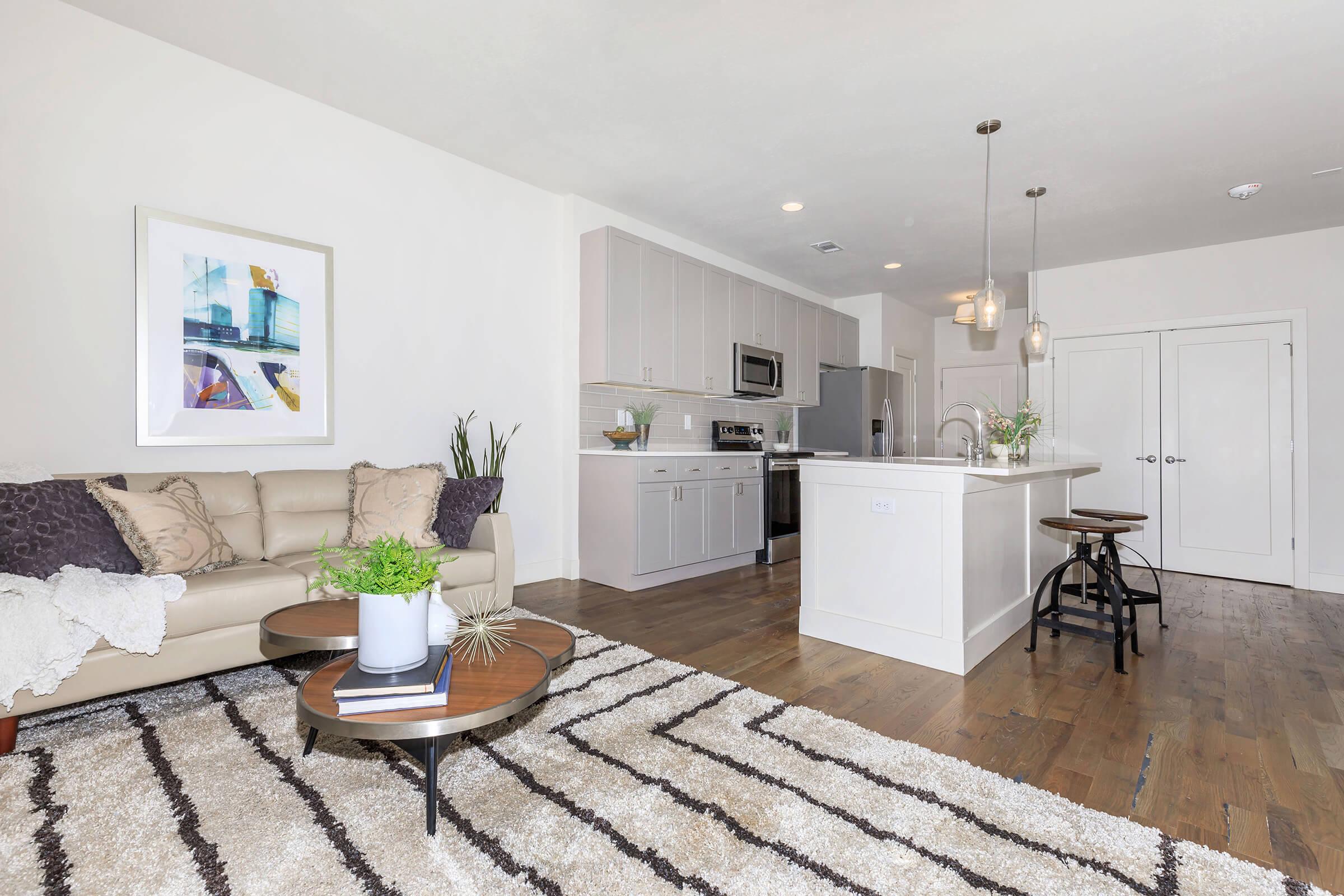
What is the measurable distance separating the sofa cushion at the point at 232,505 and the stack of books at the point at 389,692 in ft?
5.53

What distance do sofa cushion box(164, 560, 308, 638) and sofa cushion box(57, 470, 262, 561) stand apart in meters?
0.22

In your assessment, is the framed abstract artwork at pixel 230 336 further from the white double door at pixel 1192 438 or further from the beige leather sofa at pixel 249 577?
the white double door at pixel 1192 438

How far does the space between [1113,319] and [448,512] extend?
19.1 ft

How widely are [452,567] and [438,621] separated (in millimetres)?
1340

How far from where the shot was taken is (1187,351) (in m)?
5.34

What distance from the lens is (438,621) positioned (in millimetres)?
1806

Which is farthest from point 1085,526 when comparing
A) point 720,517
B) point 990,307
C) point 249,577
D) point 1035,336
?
point 249,577

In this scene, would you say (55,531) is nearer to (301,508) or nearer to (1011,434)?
(301,508)

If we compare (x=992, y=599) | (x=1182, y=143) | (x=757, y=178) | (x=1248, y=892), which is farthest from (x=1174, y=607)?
(x=757, y=178)

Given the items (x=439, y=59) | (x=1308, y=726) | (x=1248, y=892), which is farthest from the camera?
(x=439, y=59)

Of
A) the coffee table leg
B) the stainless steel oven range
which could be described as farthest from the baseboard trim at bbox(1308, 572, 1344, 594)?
the coffee table leg

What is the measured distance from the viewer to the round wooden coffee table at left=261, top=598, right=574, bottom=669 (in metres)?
1.93

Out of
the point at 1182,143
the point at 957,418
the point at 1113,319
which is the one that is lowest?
the point at 957,418

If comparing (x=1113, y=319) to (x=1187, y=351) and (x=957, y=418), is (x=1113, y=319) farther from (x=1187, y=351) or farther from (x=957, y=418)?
(x=957, y=418)
